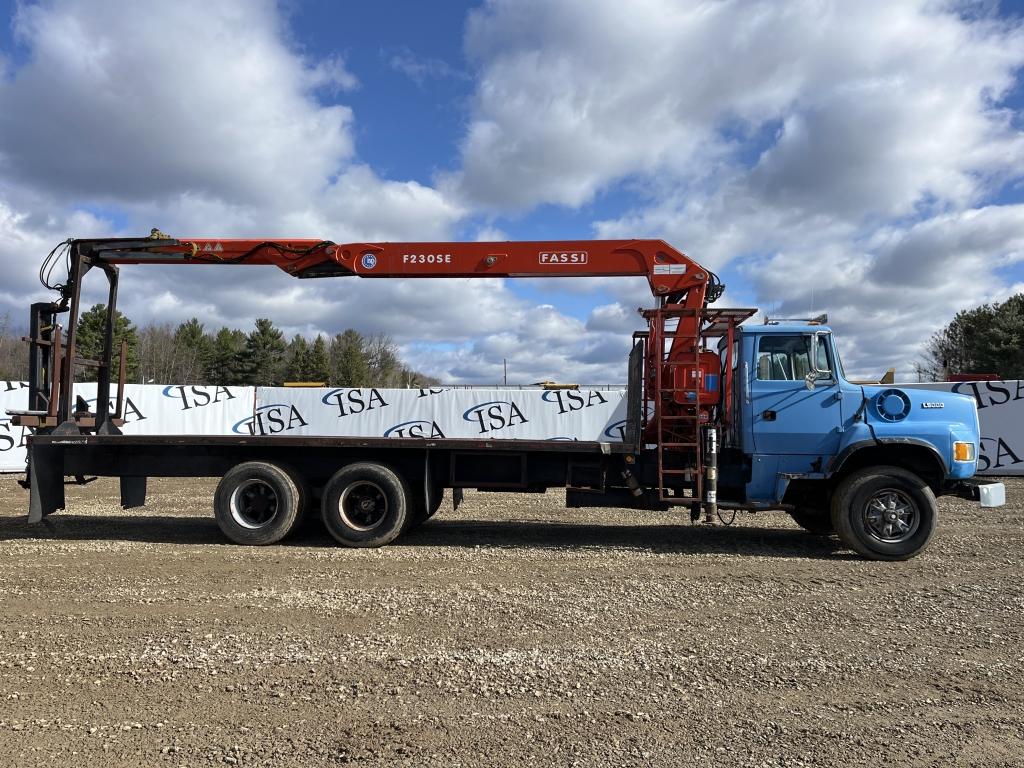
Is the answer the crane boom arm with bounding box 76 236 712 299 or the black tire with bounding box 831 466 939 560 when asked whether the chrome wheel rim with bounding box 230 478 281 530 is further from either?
the black tire with bounding box 831 466 939 560

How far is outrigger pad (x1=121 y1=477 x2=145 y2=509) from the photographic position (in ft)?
31.6

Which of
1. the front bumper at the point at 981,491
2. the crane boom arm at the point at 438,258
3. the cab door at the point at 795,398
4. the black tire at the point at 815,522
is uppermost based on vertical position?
the crane boom arm at the point at 438,258

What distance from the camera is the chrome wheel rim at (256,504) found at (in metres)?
8.98

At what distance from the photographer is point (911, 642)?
17.1 ft

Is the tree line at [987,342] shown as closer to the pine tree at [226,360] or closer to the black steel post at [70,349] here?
the black steel post at [70,349]

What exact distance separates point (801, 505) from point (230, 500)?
7.16 m

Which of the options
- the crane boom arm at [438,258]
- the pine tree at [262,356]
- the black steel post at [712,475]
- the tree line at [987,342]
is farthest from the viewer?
the pine tree at [262,356]

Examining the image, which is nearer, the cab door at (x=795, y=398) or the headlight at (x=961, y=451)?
the headlight at (x=961, y=451)

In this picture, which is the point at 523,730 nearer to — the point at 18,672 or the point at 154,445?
the point at 18,672

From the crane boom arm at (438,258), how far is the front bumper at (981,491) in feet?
12.1

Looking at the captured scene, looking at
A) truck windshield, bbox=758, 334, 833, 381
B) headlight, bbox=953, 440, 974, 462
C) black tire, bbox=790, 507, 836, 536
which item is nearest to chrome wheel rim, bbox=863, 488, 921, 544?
headlight, bbox=953, 440, 974, 462

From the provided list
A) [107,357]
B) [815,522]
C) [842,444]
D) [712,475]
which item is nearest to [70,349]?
[107,357]

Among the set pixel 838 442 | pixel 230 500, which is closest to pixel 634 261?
pixel 838 442

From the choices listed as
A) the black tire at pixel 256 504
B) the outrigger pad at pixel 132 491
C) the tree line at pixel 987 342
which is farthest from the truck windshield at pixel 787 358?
the tree line at pixel 987 342
